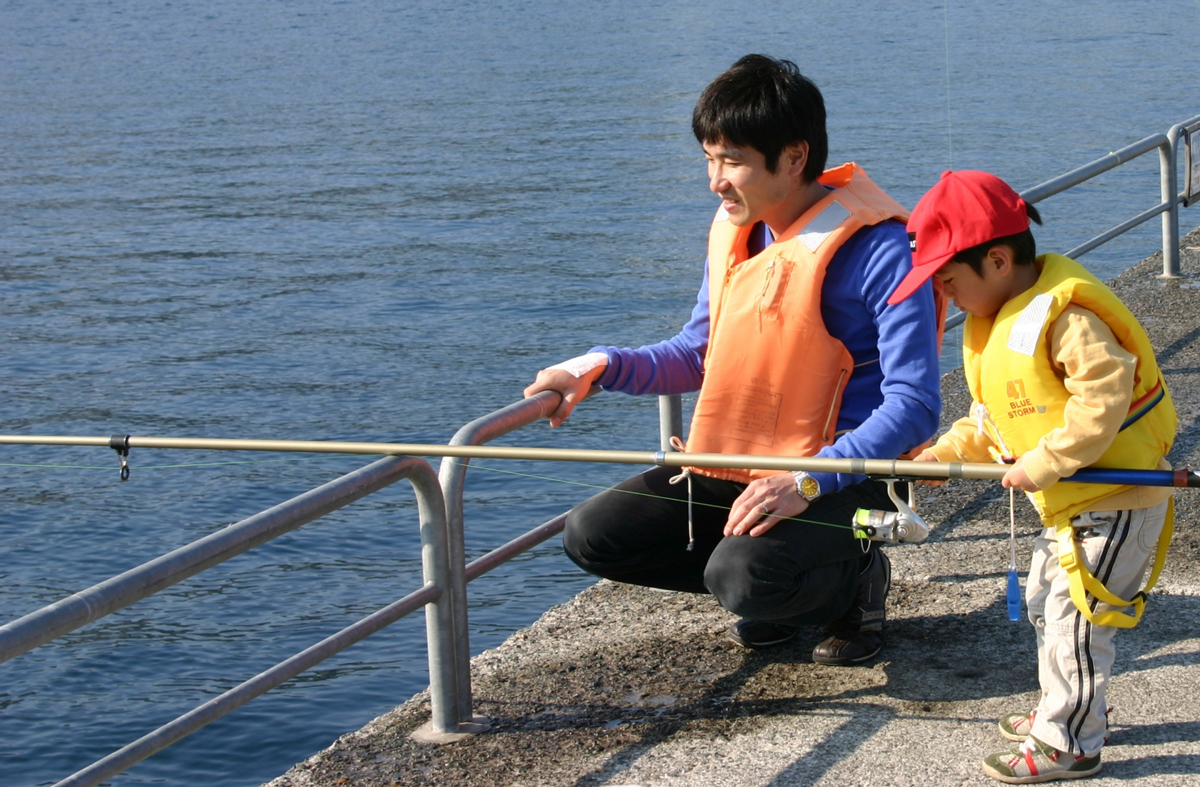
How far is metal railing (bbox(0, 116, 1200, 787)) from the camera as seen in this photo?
8.23 feet

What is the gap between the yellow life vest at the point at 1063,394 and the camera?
9.03 feet

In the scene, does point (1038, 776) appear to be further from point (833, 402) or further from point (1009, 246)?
point (1009, 246)

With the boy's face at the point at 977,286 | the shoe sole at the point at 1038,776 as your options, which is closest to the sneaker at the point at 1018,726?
the shoe sole at the point at 1038,776

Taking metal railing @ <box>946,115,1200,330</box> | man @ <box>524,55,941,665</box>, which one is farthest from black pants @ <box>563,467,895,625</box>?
metal railing @ <box>946,115,1200,330</box>

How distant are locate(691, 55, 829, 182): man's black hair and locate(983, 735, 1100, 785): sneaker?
1438mm

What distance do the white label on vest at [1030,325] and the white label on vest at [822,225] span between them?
2.05ft

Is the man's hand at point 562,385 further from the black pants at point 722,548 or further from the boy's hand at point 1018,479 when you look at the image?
the boy's hand at point 1018,479

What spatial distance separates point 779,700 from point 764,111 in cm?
141

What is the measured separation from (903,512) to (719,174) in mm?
952

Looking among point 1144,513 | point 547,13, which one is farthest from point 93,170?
point 547,13

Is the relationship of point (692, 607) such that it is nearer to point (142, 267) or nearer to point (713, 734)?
point (713, 734)

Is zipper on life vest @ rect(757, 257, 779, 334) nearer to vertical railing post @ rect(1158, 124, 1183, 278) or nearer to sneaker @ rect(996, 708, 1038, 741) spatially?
sneaker @ rect(996, 708, 1038, 741)

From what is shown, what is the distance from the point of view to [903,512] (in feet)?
9.91

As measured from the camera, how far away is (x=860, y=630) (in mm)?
3494
